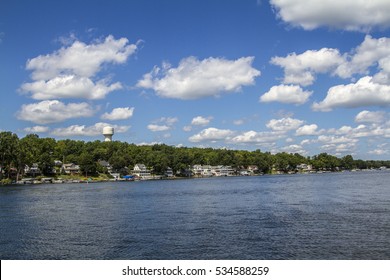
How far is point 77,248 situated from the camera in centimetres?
3428

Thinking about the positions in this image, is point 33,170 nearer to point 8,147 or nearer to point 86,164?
point 86,164

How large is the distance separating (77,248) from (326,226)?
23963 mm

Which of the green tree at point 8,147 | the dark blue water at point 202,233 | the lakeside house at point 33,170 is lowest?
the dark blue water at point 202,233

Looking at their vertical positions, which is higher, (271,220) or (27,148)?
(27,148)

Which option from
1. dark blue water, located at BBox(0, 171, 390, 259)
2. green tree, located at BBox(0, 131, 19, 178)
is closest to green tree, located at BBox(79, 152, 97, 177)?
green tree, located at BBox(0, 131, 19, 178)

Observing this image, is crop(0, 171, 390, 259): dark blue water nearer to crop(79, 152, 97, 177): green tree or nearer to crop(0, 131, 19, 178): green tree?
crop(0, 131, 19, 178): green tree

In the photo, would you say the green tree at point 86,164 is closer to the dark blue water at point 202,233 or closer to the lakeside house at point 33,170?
the lakeside house at point 33,170

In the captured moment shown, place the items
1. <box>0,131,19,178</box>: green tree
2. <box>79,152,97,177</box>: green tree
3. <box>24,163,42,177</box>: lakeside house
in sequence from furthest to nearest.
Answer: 1. <box>79,152,97,177</box>: green tree
2. <box>24,163,42,177</box>: lakeside house
3. <box>0,131,19,178</box>: green tree

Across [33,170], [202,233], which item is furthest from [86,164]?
[202,233]

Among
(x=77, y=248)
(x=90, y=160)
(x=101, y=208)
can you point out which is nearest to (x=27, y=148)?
(x=90, y=160)

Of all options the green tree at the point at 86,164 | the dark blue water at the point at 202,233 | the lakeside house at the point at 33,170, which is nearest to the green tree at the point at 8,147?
the lakeside house at the point at 33,170

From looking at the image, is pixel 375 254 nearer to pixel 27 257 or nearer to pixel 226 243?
pixel 226 243

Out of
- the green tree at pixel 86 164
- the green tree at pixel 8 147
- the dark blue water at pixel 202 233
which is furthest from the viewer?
the green tree at pixel 86 164
